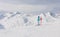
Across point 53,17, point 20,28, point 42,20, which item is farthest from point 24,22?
point 53,17

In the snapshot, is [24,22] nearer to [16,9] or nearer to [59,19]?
[16,9]

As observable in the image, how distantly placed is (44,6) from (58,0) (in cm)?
15

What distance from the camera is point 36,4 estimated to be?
3.60 ft

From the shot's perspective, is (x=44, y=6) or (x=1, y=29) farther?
(x=44, y=6)

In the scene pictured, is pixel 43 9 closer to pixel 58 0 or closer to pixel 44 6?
pixel 44 6

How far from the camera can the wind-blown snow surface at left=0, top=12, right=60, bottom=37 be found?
1.02 metres

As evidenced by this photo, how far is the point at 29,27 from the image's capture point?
3.49 ft

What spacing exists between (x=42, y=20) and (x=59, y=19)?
0.17 m

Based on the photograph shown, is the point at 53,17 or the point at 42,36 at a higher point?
the point at 53,17

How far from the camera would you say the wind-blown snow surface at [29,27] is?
102 centimetres

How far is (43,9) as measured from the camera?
3.62 feet

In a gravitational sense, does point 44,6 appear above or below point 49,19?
above

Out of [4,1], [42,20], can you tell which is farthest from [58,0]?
[4,1]

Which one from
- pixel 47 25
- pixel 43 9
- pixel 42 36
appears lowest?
pixel 42 36
